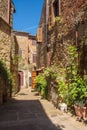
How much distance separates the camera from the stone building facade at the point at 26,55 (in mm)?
29562

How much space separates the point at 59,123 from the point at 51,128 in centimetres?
61

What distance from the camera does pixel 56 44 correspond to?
455 inches

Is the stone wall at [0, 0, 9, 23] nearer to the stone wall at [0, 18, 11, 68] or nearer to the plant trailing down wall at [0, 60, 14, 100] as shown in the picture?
the stone wall at [0, 18, 11, 68]

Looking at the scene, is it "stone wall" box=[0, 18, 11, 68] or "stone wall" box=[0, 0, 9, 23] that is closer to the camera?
"stone wall" box=[0, 18, 11, 68]

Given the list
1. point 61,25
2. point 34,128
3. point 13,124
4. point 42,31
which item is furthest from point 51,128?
point 42,31

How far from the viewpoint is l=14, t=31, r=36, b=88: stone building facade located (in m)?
29.6

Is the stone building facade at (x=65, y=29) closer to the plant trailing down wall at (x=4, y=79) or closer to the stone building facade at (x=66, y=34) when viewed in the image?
the stone building facade at (x=66, y=34)

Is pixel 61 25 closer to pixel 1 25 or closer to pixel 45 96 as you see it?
pixel 1 25

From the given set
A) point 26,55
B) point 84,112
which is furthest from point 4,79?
point 26,55

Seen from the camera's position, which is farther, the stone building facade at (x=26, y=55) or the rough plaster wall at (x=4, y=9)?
the stone building facade at (x=26, y=55)

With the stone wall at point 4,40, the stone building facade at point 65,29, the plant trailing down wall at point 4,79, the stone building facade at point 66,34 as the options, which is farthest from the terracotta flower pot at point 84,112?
the stone wall at point 4,40

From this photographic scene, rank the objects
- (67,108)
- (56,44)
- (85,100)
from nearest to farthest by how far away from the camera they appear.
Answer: (85,100), (67,108), (56,44)

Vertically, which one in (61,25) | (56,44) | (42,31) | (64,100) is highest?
(42,31)

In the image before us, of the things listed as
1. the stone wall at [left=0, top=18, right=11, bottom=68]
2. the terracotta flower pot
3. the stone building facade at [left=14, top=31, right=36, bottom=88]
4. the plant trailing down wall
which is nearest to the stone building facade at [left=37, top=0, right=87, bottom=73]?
the terracotta flower pot
